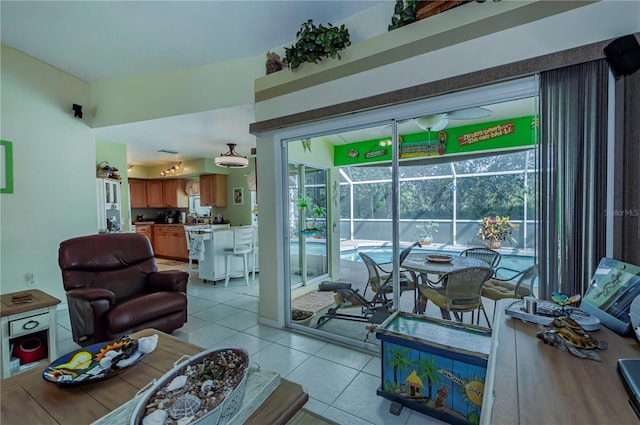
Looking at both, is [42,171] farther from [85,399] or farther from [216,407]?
[216,407]

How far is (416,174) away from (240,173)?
4.68 m

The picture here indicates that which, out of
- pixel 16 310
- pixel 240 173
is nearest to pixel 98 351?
pixel 16 310

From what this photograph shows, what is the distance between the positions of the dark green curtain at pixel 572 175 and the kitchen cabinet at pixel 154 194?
8.34 metres

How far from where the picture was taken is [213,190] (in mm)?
6730

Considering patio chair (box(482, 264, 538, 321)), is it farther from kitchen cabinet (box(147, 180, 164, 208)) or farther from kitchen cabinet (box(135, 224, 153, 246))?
kitchen cabinet (box(147, 180, 164, 208))

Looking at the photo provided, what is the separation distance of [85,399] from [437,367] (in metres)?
1.76

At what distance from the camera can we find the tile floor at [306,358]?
6.07 feet

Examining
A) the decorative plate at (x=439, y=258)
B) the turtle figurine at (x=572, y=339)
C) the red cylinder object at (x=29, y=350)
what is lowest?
the red cylinder object at (x=29, y=350)

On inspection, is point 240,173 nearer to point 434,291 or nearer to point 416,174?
point 416,174

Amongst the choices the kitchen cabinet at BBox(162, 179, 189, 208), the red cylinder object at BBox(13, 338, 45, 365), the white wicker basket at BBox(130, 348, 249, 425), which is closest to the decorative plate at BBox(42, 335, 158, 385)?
the white wicker basket at BBox(130, 348, 249, 425)

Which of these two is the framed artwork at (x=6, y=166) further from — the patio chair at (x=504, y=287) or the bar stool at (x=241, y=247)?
the patio chair at (x=504, y=287)

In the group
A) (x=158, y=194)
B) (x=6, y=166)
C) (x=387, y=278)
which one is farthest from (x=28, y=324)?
(x=158, y=194)

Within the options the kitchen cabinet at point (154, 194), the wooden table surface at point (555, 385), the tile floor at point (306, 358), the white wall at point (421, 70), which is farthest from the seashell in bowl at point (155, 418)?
the kitchen cabinet at point (154, 194)

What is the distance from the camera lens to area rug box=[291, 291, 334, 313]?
3.82 m
